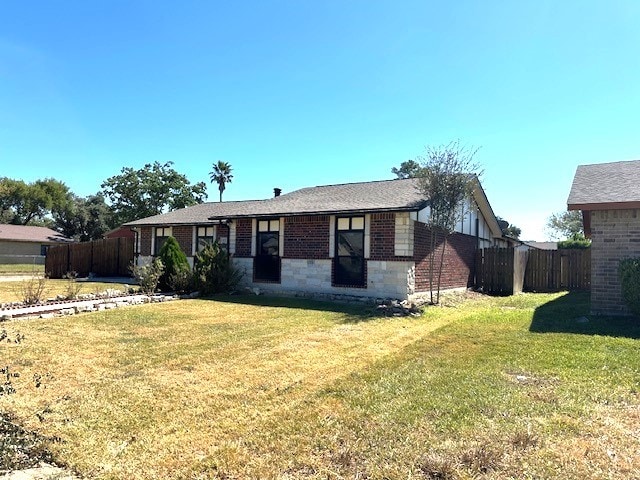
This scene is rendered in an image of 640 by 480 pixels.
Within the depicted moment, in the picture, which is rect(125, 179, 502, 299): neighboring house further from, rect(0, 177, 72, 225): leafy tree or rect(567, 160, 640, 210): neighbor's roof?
rect(0, 177, 72, 225): leafy tree

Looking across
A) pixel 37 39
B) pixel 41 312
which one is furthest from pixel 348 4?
pixel 41 312

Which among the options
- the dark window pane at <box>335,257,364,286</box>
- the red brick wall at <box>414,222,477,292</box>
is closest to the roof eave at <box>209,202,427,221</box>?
the red brick wall at <box>414,222,477,292</box>

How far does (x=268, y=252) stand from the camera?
14641 millimetres

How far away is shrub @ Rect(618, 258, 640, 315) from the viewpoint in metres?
7.99

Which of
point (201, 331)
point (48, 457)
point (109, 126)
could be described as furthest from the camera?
point (109, 126)

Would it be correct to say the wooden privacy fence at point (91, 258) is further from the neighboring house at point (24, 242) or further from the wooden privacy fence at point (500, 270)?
the neighboring house at point (24, 242)

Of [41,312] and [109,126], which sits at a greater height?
[109,126]

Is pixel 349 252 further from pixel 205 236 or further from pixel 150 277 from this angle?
pixel 205 236

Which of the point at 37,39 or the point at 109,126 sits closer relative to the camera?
the point at 37,39

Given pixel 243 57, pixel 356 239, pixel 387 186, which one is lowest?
pixel 356 239

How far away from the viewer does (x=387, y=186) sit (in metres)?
15.0

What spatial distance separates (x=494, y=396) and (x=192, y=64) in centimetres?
1215

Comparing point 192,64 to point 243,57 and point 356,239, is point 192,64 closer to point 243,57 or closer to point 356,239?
point 243,57

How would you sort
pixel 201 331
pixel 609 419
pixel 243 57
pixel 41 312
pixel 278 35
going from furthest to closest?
pixel 243 57
pixel 278 35
pixel 41 312
pixel 201 331
pixel 609 419
